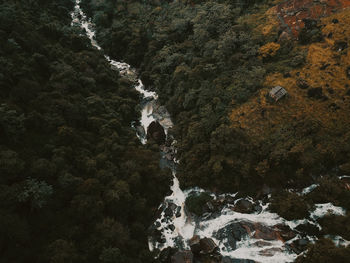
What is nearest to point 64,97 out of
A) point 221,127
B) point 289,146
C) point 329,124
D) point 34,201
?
point 34,201

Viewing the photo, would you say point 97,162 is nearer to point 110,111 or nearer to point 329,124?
point 110,111

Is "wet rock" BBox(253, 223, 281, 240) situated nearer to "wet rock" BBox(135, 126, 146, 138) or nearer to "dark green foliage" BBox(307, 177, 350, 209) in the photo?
"dark green foliage" BBox(307, 177, 350, 209)

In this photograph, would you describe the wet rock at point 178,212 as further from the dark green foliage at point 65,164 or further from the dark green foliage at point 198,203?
the dark green foliage at point 65,164

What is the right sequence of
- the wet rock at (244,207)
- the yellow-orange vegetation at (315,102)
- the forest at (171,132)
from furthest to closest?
the yellow-orange vegetation at (315,102) < the wet rock at (244,207) < the forest at (171,132)

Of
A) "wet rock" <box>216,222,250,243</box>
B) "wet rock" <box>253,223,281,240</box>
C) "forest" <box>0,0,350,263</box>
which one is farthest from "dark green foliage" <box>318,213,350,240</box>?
"wet rock" <box>216,222,250,243</box>

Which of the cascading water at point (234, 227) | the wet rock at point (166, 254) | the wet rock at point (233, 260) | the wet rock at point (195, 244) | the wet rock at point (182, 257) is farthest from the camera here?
the wet rock at point (195, 244)

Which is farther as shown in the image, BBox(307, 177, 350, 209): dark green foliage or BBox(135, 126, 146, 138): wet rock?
BBox(135, 126, 146, 138): wet rock

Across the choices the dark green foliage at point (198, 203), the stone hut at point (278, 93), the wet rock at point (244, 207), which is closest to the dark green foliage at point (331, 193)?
the wet rock at point (244, 207)
